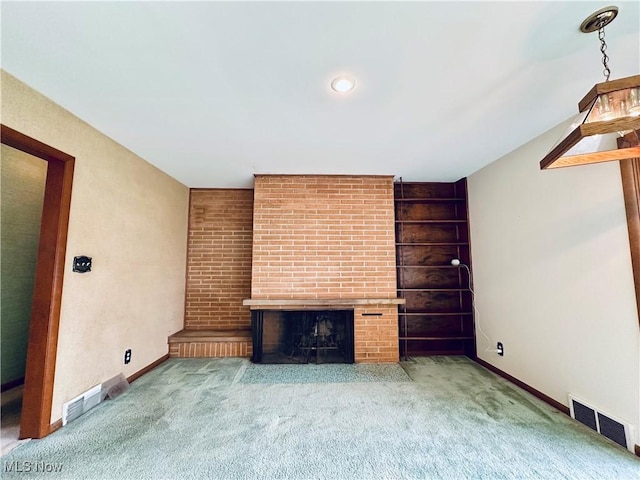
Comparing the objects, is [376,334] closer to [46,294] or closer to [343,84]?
[343,84]

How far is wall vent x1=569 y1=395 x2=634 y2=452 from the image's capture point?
5.71 ft

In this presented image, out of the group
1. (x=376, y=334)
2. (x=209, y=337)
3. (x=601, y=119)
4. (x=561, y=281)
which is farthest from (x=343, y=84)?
(x=209, y=337)

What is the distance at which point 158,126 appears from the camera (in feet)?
7.39

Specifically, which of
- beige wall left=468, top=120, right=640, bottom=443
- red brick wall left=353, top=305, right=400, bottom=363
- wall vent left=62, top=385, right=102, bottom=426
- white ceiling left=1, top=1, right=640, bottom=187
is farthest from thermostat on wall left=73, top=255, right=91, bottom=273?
beige wall left=468, top=120, right=640, bottom=443

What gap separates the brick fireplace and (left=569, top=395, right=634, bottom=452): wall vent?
1.68 meters

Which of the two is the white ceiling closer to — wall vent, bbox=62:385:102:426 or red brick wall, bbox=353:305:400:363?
red brick wall, bbox=353:305:400:363

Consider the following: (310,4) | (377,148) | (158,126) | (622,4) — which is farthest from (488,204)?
(158,126)

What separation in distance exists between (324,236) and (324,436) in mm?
2196

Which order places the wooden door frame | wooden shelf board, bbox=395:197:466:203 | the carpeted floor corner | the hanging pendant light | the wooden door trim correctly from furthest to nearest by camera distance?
wooden shelf board, bbox=395:197:466:203, the wooden door frame, the wooden door trim, the carpeted floor corner, the hanging pendant light

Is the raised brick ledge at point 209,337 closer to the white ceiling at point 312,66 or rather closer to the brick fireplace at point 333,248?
the brick fireplace at point 333,248

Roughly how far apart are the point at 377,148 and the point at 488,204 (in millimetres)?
1626

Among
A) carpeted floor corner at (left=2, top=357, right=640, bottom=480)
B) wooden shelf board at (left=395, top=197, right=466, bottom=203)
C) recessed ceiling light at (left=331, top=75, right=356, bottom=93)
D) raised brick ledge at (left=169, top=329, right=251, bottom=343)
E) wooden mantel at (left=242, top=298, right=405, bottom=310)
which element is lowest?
carpeted floor corner at (left=2, top=357, right=640, bottom=480)

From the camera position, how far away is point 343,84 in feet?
5.61

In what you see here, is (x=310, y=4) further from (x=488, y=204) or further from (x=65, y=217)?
(x=488, y=204)
